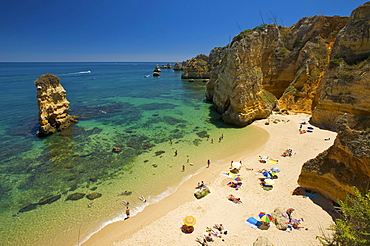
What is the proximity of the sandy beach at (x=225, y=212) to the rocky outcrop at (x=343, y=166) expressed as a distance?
137cm

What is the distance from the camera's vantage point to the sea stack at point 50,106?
28633mm

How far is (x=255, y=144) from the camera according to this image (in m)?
24.8

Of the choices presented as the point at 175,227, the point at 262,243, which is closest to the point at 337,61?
the point at 262,243

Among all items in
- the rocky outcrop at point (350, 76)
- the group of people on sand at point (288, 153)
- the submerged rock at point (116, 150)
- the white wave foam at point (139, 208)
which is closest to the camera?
the white wave foam at point (139, 208)

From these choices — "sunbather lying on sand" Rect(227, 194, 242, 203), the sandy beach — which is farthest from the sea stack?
"sunbather lying on sand" Rect(227, 194, 242, 203)

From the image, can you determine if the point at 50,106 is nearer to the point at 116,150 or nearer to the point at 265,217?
the point at 116,150

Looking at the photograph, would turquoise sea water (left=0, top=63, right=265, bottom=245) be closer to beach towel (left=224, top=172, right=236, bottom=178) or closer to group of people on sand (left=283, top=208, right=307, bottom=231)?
beach towel (left=224, top=172, right=236, bottom=178)

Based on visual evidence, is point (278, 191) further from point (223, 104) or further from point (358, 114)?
point (223, 104)

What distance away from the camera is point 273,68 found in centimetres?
3997

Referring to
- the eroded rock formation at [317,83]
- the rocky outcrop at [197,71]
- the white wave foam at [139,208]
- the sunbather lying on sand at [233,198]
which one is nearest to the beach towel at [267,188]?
the eroded rock formation at [317,83]

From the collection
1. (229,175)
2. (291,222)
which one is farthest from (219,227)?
(229,175)

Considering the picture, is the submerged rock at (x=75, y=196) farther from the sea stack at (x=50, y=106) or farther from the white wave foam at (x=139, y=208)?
the sea stack at (x=50, y=106)

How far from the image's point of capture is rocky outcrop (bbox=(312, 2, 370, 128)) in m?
20.9

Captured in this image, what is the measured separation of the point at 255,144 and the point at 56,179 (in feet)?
76.9
